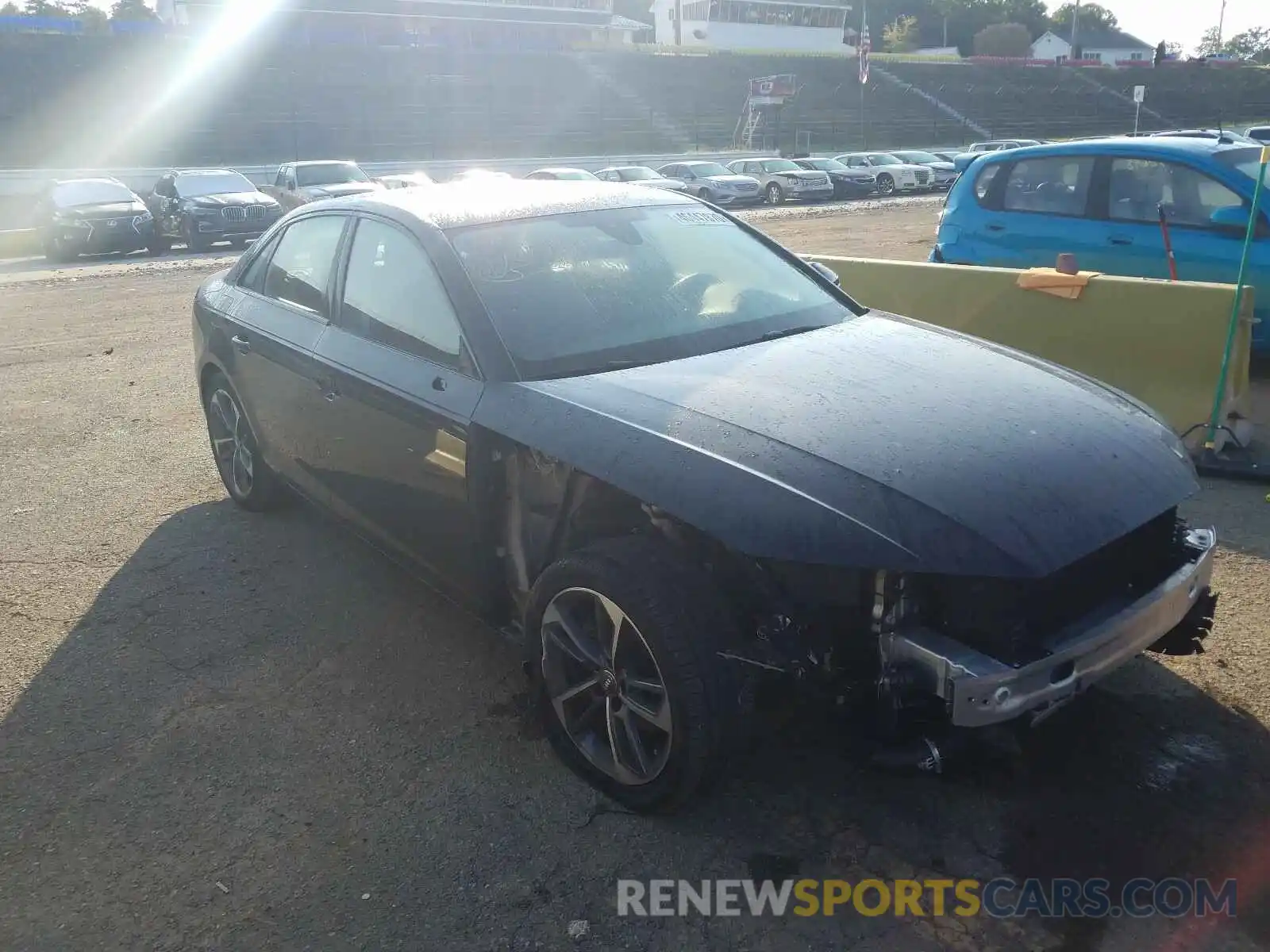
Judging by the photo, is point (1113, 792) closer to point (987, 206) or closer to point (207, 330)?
point (207, 330)

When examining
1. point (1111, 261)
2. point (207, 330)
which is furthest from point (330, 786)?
point (1111, 261)

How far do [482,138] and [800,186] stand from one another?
73.9 feet

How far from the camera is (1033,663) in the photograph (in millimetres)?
2506

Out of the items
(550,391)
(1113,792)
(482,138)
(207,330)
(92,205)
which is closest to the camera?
(1113,792)

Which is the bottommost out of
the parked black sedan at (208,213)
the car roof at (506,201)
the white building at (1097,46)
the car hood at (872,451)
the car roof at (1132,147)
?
the parked black sedan at (208,213)

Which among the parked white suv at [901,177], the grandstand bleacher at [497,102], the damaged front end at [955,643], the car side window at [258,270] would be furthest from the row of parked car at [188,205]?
the grandstand bleacher at [497,102]

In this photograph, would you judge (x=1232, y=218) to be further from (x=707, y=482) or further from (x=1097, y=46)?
(x=1097, y=46)

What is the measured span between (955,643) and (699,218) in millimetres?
2394

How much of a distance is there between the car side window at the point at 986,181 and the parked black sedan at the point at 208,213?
1497 cm

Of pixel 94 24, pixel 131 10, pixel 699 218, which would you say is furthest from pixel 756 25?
pixel 699 218

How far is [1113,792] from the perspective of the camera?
296cm

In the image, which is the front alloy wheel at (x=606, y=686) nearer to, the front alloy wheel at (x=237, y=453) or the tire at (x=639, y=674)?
the tire at (x=639, y=674)

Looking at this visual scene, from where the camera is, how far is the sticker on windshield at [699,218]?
4285mm

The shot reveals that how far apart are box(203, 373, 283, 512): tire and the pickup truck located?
17251mm
